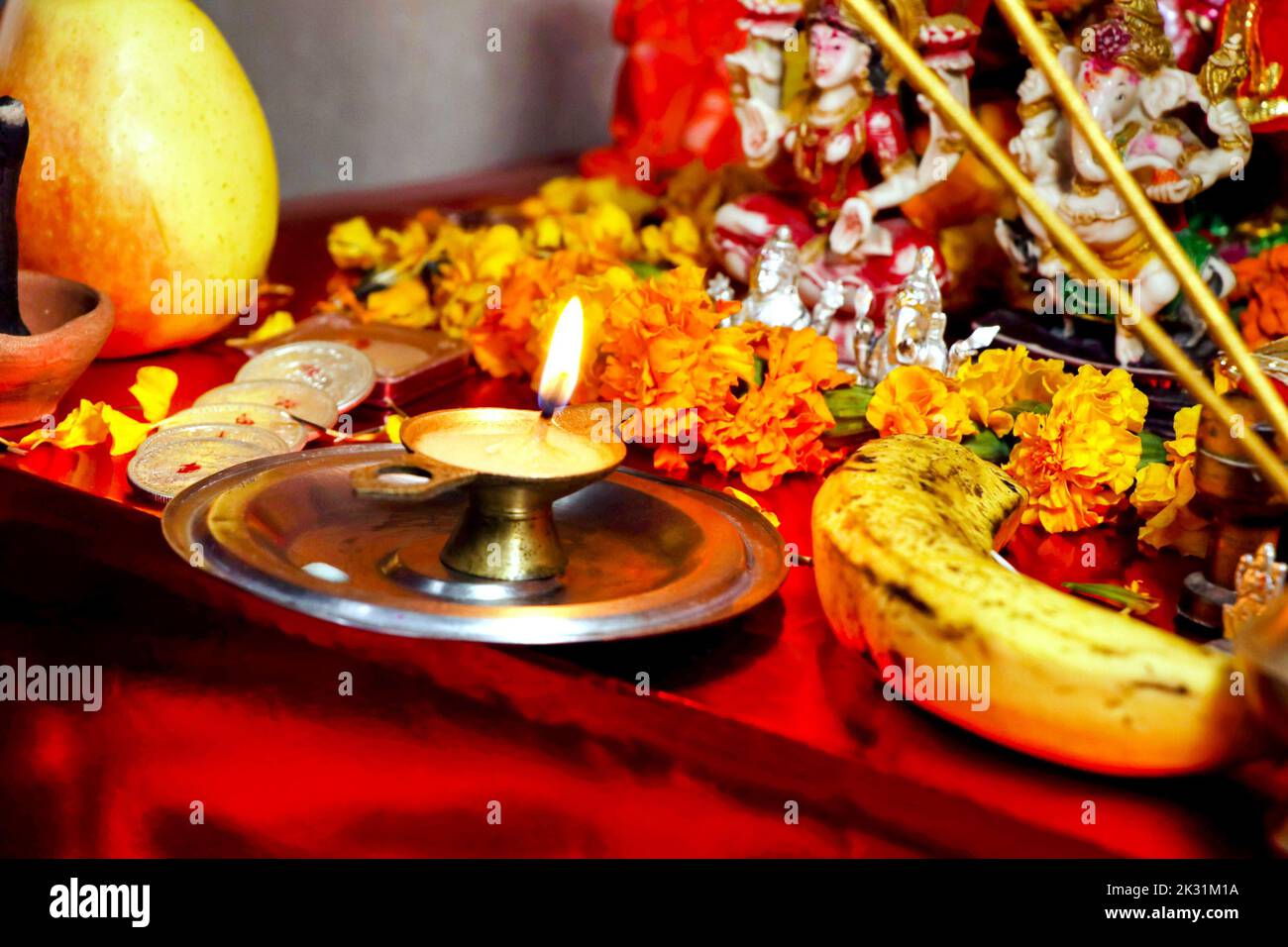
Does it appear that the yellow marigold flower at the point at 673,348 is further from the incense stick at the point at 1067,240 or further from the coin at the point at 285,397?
the incense stick at the point at 1067,240

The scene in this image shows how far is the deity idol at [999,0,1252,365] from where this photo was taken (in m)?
1.16

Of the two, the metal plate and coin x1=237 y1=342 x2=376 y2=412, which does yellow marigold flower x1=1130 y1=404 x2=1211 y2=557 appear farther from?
coin x1=237 y1=342 x2=376 y2=412

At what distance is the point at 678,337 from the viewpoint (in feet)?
3.54

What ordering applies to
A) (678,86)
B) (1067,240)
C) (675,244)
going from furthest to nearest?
1. (678,86)
2. (675,244)
3. (1067,240)

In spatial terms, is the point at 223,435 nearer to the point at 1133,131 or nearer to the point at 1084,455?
the point at 1084,455

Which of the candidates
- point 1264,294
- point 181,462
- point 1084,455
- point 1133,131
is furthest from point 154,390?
point 1264,294

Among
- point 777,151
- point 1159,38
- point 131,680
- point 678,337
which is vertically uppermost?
point 1159,38

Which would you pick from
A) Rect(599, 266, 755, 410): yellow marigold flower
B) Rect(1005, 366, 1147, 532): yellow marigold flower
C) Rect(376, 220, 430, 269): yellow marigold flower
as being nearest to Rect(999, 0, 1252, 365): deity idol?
Rect(1005, 366, 1147, 532): yellow marigold flower

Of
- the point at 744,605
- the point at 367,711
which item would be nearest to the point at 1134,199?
the point at 744,605

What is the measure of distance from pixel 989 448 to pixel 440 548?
479mm

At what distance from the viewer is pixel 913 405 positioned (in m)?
1.07

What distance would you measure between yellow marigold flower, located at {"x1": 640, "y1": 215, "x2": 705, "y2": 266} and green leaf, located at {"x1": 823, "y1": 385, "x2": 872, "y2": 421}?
1.42 feet
